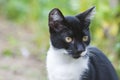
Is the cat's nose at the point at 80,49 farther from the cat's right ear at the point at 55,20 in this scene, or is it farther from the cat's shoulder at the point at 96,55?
the cat's shoulder at the point at 96,55

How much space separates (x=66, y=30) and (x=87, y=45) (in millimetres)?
222

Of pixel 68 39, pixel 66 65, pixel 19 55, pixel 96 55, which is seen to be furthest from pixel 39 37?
pixel 68 39

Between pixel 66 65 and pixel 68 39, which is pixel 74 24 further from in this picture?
pixel 66 65

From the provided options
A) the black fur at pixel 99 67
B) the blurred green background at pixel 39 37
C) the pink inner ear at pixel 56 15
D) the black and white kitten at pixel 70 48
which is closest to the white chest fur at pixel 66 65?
the black and white kitten at pixel 70 48

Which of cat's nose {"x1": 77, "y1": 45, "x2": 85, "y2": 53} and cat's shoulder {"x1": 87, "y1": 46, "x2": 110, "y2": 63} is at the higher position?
cat's nose {"x1": 77, "y1": 45, "x2": 85, "y2": 53}

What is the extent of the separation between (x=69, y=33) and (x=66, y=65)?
276 mm

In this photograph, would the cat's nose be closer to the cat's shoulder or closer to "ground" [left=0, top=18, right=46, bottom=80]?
the cat's shoulder

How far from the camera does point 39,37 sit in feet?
21.1

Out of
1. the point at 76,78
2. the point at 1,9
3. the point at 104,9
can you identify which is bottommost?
the point at 76,78

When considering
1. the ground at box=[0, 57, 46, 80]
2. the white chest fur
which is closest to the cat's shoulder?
the white chest fur

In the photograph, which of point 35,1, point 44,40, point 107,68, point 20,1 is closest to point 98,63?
point 107,68

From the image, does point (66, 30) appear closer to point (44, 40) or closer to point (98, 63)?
point (98, 63)

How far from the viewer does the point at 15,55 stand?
609cm

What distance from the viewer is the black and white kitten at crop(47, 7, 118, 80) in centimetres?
380
